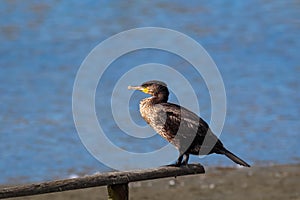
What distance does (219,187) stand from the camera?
8820 mm

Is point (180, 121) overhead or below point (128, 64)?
below

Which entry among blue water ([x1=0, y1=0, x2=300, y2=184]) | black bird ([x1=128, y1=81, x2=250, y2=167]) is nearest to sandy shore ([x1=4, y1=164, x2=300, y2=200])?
blue water ([x1=0, y1=0, x2=300, y2=184])

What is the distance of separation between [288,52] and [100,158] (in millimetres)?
5254

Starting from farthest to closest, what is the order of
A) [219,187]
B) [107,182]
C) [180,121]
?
[219,187], [180,121], [107,182]

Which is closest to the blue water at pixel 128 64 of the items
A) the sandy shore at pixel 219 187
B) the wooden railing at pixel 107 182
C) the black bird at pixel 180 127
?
the sandy shore at pixel 219 187

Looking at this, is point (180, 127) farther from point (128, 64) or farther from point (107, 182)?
point (128, 64)

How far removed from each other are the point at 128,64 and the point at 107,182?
27.5ft

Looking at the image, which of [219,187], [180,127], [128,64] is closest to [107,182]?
[180,127]

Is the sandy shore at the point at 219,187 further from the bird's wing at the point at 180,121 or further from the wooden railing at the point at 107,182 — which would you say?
the wooden railing at the point at 107,182

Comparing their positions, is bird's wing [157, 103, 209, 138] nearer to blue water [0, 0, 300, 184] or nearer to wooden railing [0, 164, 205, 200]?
wooden railing [0, 164, 205, 200]

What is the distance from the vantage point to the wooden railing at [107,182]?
4.86 meters

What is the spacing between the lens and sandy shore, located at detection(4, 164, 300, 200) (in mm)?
8578

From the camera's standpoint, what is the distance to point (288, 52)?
562 inches

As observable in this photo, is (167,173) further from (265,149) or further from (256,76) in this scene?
(256,76)
